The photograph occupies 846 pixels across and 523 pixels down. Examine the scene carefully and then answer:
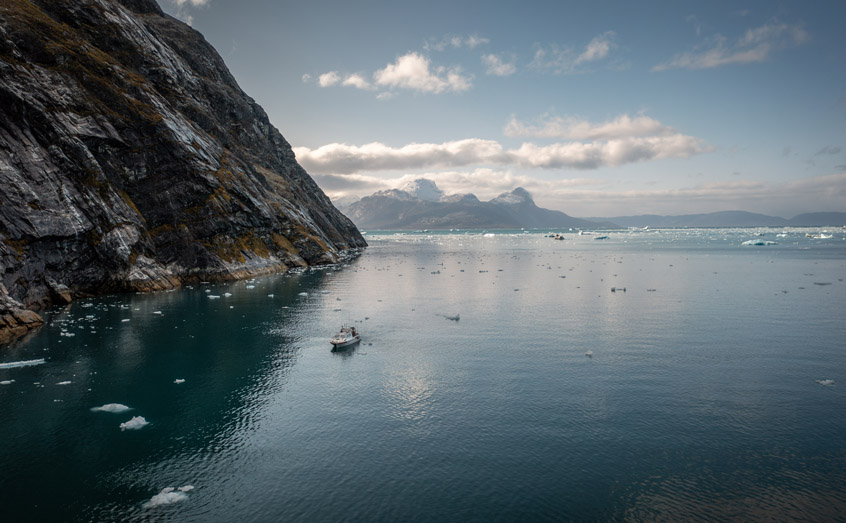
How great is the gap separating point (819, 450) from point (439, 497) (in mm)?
20182

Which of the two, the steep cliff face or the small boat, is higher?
the steep cliff face

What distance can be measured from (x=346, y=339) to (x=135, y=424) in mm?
19974

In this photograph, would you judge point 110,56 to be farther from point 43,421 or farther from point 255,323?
point 43,421

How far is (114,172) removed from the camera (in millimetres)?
72438

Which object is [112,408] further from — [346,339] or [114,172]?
[114,172]

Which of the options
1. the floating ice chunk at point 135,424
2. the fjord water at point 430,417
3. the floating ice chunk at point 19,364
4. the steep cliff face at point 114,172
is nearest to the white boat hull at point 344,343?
the fjord water at point 430,417

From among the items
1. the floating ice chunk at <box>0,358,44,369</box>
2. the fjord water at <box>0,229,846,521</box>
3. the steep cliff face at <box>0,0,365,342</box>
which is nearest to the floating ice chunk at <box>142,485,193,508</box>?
the fjord water at <box>0,229,846,521</box>

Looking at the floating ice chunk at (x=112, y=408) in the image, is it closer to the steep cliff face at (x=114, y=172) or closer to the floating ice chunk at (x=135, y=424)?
the floating ice chunk at (x=135, y=424)

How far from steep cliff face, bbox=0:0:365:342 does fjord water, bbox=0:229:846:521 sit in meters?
9.02

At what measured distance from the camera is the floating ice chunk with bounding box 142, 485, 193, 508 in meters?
19.5

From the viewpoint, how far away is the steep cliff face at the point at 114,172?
5534 cm

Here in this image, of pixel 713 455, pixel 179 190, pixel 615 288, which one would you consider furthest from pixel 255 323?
pixel 615 288

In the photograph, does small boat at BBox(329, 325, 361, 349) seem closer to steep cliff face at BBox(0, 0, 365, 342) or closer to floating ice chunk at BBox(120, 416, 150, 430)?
floating ice chunk at BBox(120, 416, 150, 430)

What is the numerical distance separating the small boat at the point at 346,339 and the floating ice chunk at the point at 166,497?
76.2ft
